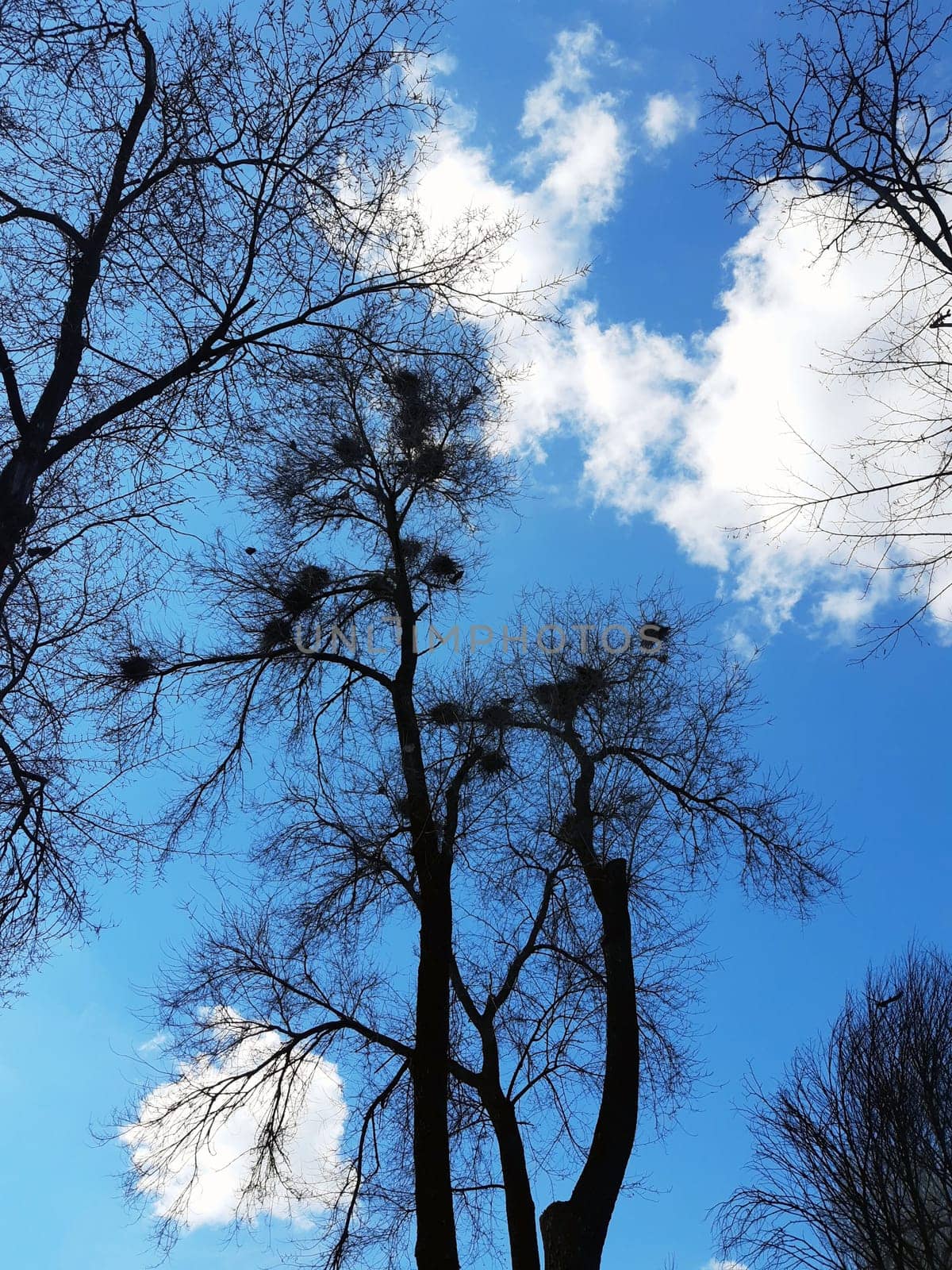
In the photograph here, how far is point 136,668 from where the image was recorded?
343 inches

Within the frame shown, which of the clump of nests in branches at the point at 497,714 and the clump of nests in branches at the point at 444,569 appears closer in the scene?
the clump of nests in branches at the point at 497,714

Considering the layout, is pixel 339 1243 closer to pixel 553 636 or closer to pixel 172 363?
pixel 553 636

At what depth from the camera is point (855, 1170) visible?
34.5 feet

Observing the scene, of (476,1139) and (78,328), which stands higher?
(78,328)

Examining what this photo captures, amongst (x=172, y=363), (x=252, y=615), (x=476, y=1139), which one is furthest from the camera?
(x=252, y=615)

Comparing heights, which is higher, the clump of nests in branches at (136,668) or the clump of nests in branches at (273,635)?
the clump of nests in branches at (273,635)

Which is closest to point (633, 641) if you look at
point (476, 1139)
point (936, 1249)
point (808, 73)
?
point (476, 1139)

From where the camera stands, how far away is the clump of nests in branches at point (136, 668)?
28.4 feet

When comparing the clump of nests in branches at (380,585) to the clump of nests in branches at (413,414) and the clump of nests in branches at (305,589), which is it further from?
the clump of nests in branches at (413,414)

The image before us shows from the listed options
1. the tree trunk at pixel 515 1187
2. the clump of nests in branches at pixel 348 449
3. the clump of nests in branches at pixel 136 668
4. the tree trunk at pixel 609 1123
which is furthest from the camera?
the clump of nests in branches at pixel 348 449

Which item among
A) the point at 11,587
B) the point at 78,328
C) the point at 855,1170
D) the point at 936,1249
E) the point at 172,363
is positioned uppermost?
the point at 172,363

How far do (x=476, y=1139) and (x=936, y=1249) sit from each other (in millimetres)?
5191

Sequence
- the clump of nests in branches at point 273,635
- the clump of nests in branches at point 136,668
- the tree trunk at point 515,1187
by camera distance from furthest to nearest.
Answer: the clump of nests in branches at point 273,635
the clump of nests in branches at point 136,668
the tree trunk at point 515,1187

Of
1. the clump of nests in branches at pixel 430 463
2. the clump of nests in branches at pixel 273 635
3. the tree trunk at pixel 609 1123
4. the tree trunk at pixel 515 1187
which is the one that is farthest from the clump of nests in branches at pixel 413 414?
the tree trunk at pixel 515 1187
